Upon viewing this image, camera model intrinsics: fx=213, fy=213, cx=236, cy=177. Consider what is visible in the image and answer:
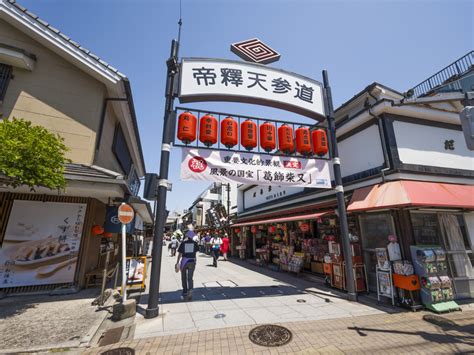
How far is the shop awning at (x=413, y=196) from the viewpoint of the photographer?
655cm

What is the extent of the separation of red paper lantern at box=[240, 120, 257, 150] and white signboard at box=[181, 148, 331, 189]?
436mm

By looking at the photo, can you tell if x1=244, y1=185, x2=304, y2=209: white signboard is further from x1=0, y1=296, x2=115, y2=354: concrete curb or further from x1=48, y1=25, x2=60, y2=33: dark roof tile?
x1=48, y1=25, x2=60, y2=33: dark roof tile

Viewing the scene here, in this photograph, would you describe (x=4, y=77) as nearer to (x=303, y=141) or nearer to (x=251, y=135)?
(x=251, y=135)

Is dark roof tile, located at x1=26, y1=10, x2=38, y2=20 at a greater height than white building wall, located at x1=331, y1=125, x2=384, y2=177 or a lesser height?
greater

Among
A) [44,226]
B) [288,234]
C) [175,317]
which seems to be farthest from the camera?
[288,234]

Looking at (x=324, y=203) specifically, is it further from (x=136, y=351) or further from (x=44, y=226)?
(x=44, y=226)

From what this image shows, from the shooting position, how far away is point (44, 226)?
7973 millimetres

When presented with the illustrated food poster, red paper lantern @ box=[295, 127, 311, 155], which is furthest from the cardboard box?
the illustrated food poster

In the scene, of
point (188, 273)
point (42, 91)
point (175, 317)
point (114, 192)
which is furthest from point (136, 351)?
point (42, 91)

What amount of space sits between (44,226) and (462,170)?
16492 mm

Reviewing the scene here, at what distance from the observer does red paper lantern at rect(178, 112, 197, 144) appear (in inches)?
282

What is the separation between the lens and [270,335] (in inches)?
188

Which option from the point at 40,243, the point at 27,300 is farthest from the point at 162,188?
the point at 27,300

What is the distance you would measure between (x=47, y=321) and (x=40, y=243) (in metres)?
3.62
